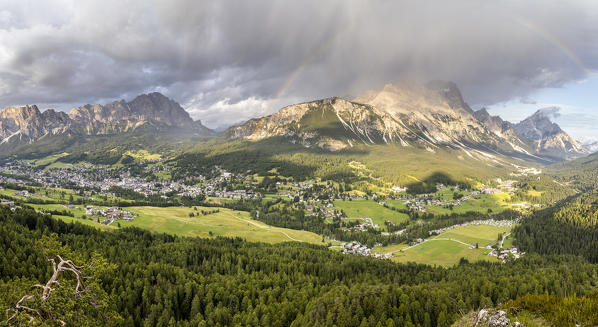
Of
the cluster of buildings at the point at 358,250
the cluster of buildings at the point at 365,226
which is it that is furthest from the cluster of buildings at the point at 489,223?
the cluster of buildings at the point at 358,250

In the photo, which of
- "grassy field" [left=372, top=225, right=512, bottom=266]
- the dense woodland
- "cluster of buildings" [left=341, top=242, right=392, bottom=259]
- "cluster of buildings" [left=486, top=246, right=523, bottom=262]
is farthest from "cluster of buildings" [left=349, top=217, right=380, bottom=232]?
the dense woodland

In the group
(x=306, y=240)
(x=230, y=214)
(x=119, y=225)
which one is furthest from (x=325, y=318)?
(x=230, y=214)

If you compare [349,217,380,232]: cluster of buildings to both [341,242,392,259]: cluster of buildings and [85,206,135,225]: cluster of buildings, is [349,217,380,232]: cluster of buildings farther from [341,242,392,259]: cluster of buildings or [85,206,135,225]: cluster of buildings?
[85,206,135,225]: cluster of buildings

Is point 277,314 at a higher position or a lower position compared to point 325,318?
lower

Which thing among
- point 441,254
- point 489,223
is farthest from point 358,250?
point 489,223

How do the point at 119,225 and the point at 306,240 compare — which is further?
the point at 306,240

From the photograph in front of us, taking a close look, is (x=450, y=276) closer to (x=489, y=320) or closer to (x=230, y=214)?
(x=489, y=320)
